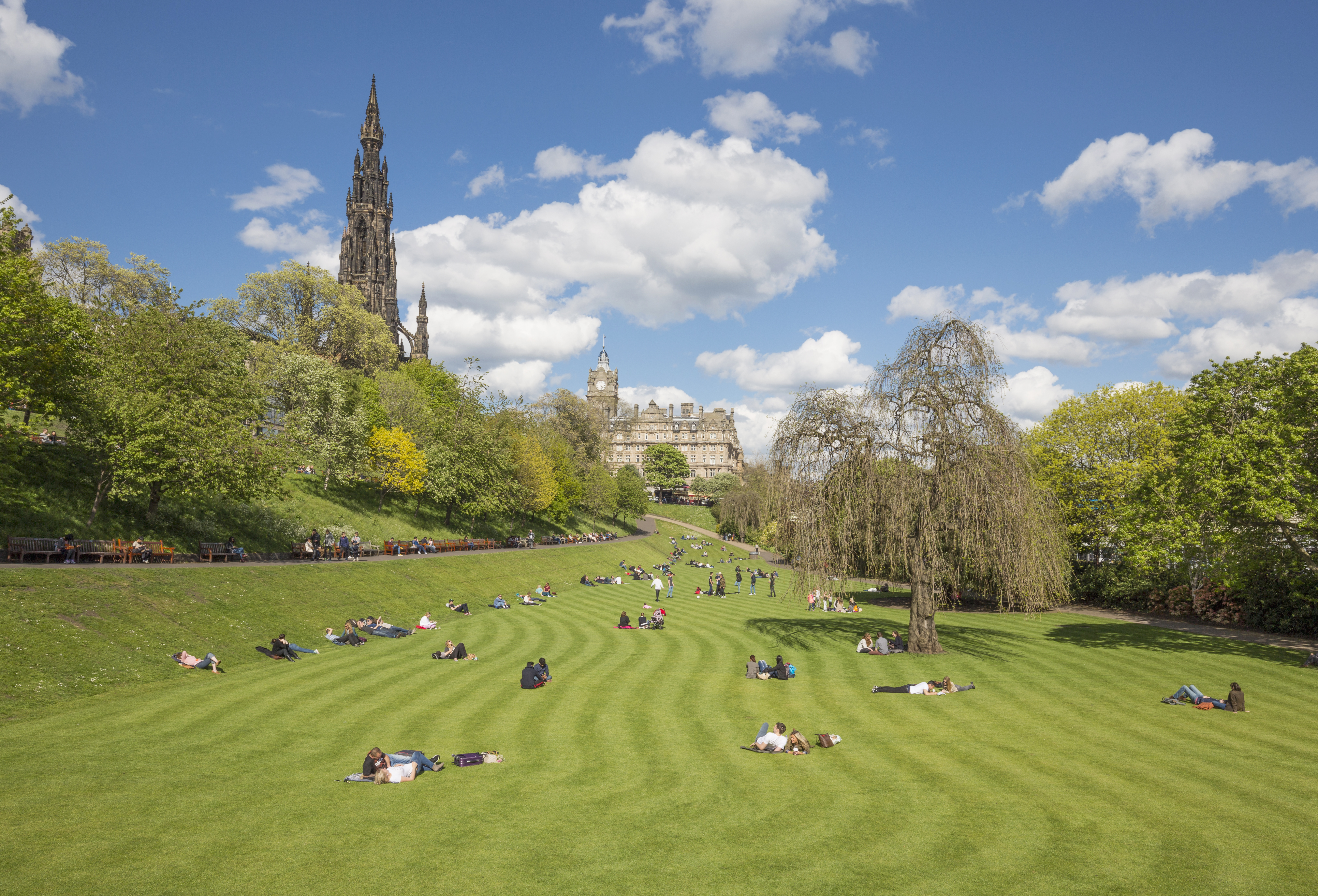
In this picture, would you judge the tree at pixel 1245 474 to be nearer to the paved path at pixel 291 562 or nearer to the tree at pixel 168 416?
the paved path at pixel 291 562

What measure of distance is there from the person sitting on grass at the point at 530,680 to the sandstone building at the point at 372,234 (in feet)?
319

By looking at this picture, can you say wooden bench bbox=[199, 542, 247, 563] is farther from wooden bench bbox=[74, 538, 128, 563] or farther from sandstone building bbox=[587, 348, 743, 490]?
sandstone building bbox=[587, 348, 743, 490]

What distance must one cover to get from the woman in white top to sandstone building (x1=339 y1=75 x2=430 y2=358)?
341 ft

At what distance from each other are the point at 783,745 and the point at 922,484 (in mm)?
12814

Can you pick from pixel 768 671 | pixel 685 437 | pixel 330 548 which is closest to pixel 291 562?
pixel 330 548

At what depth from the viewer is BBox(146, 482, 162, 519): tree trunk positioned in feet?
115

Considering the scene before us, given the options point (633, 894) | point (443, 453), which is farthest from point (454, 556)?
point (633, 894)

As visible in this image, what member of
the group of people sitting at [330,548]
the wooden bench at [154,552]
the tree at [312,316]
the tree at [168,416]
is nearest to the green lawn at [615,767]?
the wooden bench at [154,552]

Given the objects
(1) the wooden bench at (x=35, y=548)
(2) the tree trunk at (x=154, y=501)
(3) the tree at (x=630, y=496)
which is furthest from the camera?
(3) the tree at (x=630, y=496)

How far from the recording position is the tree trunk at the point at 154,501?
3491 centimetres

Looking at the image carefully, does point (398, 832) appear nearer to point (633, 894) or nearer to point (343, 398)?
point (633, 894)

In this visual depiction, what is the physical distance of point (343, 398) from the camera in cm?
5656

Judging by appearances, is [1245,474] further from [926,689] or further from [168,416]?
[168,416]

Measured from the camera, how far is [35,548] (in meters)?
28.2
